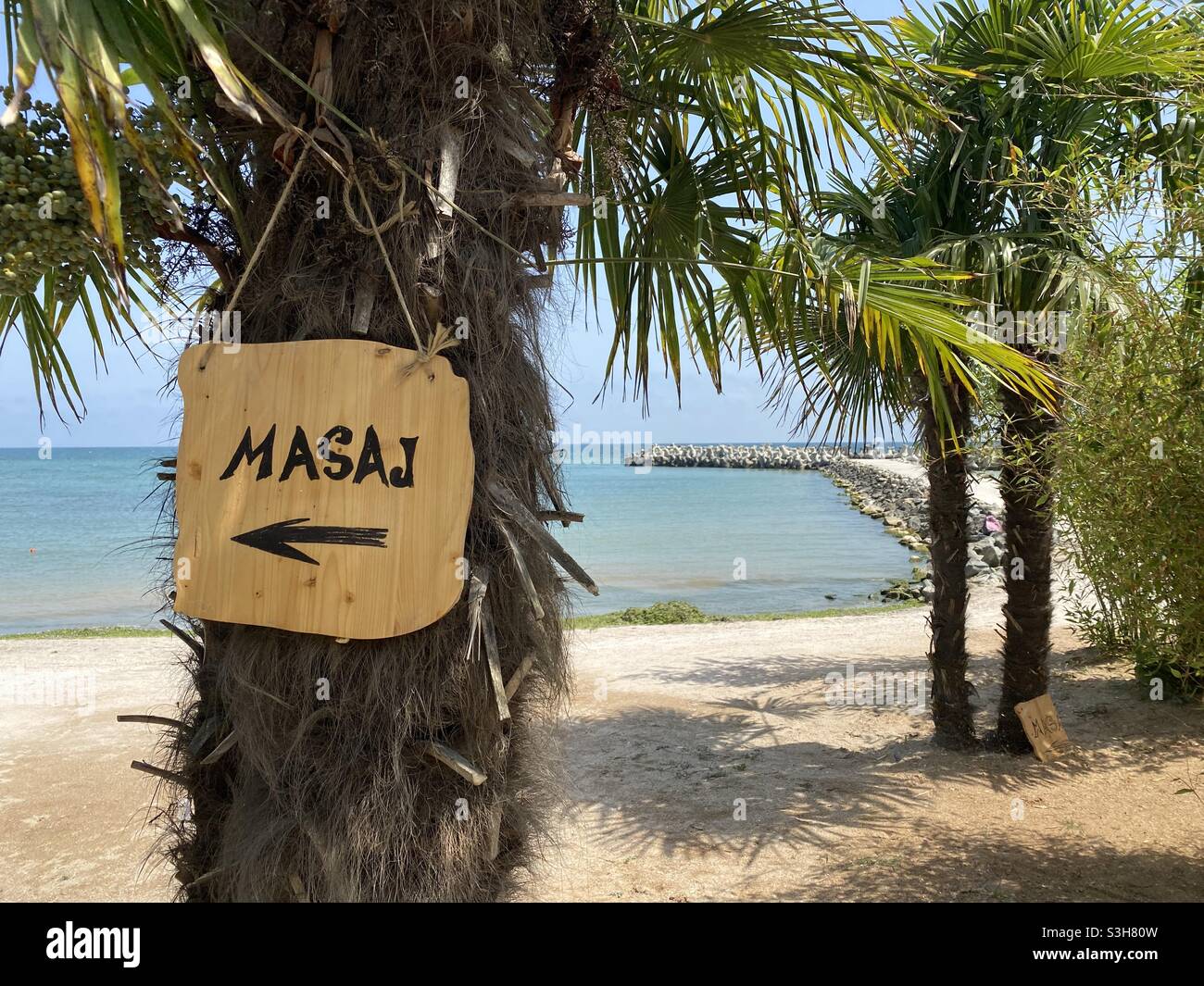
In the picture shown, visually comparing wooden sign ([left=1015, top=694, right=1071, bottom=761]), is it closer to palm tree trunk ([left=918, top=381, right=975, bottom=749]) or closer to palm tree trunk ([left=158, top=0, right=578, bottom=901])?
palm tree trunk ([left=918, top=381, right=975, bottom=749])

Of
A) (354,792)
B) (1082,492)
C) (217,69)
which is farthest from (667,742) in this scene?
(217,69)

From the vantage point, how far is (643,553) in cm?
2656

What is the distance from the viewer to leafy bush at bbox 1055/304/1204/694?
3.10 meters

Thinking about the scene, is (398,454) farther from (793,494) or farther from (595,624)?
(793,494)

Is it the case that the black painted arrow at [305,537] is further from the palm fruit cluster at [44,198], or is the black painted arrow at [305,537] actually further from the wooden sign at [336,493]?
the palm fruit cluster at [44,198]

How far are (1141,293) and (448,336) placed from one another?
2522 millimetres

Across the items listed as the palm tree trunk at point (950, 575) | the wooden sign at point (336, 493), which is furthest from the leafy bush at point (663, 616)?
the wooden sign at point (336, 493)

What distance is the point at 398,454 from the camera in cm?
273

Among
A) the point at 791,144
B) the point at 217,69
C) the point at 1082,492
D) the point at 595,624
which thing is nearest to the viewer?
the point at 217,69

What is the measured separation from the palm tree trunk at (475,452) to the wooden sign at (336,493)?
0.12 meters

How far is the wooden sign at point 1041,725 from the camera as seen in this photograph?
6074mm

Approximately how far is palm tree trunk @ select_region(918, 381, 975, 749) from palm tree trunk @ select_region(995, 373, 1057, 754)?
0.28 metres

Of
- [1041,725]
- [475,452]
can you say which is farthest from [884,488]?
[475,452]

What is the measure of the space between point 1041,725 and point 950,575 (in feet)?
3.75
